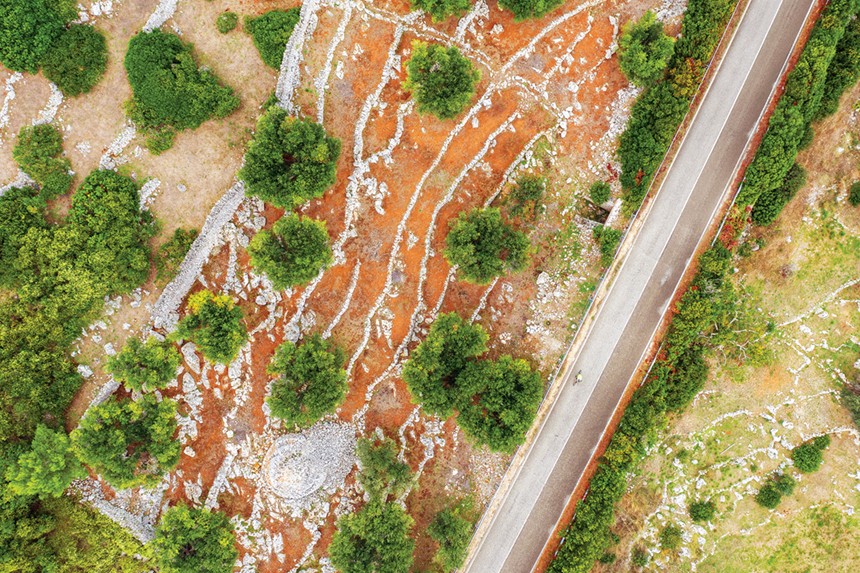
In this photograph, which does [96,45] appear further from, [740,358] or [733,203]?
[740,358]

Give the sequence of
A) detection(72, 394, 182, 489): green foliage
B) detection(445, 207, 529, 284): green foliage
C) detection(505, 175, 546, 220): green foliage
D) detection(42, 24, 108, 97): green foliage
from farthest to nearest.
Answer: detection(505, 175, 546, 220): green foliage → detection(445, 207, 529, 284): green foliage → detection(42, 24, 108, 97): green foliage → detection(72, 394, 182, 489): green foliage

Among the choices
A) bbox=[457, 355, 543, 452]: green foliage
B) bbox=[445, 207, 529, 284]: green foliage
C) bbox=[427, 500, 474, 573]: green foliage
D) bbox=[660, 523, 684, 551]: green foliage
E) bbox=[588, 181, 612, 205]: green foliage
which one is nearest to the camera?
bbox=[445, 207, 529, 284]: green foliage

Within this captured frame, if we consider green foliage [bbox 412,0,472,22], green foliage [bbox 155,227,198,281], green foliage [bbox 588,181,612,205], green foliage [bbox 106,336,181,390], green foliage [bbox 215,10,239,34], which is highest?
green foliage [bbox 412,0,472,22]

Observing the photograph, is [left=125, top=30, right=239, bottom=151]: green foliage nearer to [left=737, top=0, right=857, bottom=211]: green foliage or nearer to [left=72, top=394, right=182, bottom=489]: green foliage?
[left=72, top=394, right=182, bottom=489]: green foliage

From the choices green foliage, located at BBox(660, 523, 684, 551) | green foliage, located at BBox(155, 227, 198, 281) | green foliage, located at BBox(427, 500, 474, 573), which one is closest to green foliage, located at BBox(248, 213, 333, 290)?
green foliage, located at BBox(155, 227, 198, 281)

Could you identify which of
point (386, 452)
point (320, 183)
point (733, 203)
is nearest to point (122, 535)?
point (386, 452)

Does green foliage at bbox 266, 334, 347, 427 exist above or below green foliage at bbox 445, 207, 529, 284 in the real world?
below

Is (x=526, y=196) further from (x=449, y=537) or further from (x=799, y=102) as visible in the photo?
(x=449, y=537)

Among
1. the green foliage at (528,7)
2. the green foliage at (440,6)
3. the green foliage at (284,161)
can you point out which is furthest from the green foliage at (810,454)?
the green foliage at (440,6)
